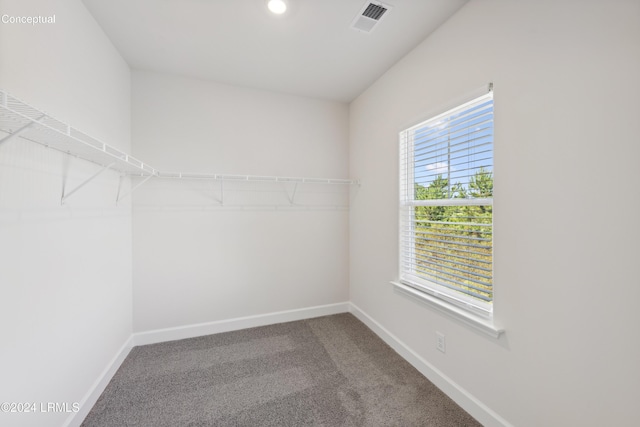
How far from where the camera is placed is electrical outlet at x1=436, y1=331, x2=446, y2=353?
1.71 meters

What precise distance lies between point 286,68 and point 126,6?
1.13m

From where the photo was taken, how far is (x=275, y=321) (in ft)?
8.80

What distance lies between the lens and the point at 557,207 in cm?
114

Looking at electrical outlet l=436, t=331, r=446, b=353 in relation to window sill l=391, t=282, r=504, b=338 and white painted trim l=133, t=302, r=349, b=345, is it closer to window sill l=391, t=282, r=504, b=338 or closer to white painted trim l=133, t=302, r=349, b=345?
window sill l=391, t=282, r=504, b=338

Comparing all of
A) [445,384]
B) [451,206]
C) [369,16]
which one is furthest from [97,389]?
[369,16]

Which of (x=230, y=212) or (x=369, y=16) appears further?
(x=230, y=212)

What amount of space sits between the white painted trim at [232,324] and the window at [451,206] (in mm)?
1122

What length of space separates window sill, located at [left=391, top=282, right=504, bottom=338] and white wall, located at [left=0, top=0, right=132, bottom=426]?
2.14m

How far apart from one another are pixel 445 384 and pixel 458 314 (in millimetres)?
521

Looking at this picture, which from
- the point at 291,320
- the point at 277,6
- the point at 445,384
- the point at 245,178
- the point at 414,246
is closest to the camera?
the point at 277,6

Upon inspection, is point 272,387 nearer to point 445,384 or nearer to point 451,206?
point 445,384

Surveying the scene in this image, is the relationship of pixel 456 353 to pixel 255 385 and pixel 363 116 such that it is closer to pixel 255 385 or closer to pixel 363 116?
pixel 255 385

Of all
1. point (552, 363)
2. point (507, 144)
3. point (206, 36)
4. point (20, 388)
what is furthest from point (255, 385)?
point (206, 36)

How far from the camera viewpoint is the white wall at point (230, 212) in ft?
7.52
